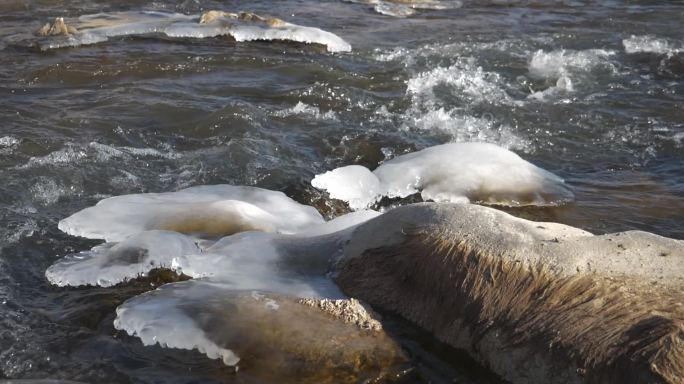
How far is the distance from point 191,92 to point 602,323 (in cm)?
551

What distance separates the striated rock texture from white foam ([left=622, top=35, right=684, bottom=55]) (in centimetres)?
679

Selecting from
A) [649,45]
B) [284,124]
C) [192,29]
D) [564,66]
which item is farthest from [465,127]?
[192,29]

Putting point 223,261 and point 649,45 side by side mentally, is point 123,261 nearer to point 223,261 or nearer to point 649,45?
point 223,261

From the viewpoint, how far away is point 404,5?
13828 mm

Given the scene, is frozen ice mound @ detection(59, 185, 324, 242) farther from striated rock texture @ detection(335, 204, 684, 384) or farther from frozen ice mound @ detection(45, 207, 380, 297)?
striated rock texture @ detection(335, 204, 684, 384)

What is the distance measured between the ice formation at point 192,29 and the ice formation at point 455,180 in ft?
13.8

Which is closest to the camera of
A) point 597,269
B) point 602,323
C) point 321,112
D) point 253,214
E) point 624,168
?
point 602,323

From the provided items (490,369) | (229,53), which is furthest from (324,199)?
(229,53)

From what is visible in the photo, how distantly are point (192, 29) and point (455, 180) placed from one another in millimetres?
5488

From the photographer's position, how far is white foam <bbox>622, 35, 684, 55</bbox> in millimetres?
10469

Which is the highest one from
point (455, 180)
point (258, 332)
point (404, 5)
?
point (258, 332)

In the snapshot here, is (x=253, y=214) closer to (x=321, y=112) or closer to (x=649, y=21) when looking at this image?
(x=321, y=112)

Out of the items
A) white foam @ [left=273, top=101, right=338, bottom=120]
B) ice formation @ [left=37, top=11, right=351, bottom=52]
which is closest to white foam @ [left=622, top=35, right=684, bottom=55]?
ice formation @ [left=37, top=11, right=351, bottom=52]

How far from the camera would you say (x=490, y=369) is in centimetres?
387
